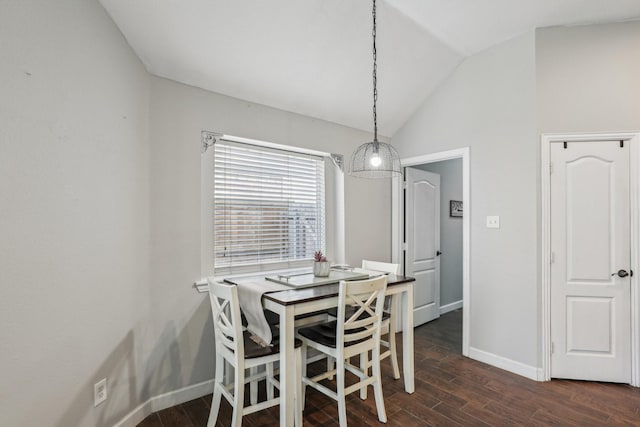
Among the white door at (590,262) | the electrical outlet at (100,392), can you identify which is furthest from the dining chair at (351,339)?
the white door at (590,262)

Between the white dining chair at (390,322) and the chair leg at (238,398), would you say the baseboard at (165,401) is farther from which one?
the white dining chair at (390,322)

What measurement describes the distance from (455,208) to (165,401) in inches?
173

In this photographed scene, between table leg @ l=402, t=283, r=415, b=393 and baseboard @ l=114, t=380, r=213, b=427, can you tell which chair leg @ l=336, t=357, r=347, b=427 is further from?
baseboard @ l=114, t=380, r=213, b=427

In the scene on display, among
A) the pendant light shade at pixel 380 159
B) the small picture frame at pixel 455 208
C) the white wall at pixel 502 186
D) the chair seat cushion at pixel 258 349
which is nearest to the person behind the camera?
the chair seat cushion at pixel 258 349

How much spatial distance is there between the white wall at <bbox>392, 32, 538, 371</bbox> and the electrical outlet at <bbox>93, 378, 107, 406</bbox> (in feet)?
10.3

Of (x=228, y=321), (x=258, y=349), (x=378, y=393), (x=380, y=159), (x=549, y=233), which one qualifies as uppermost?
(x=380, y=159)

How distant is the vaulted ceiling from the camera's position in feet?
7.11

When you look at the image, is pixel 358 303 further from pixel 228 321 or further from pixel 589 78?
pixel 589 78

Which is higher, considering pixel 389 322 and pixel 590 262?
pixel 590 262

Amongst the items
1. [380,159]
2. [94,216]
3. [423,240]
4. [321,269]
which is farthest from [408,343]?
[94,216]

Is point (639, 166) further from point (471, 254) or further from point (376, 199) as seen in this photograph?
point (376, 199)

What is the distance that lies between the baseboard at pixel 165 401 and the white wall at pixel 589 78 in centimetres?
362

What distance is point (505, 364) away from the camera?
2.97 metres

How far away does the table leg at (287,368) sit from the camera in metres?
1.90
